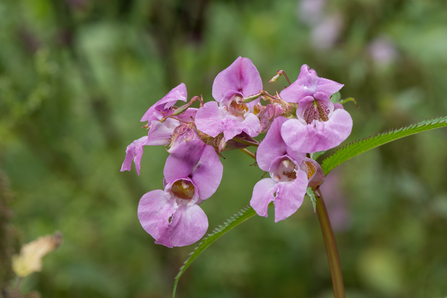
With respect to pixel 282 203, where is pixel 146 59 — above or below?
above

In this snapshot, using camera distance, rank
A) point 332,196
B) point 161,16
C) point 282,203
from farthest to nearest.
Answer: point 332,196 → point 161,16 → point 282,203

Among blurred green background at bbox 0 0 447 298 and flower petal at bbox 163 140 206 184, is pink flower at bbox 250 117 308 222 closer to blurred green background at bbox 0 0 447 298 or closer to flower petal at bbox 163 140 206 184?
flower petal at bbox 163 140 206 184

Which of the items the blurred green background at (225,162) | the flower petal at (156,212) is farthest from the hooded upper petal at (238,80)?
the blurred green background at (225,162)

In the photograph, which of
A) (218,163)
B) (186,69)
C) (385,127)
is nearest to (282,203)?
(218,163)

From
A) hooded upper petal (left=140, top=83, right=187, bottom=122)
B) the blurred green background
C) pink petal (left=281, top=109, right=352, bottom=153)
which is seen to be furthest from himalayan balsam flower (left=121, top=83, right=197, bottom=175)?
the blurred green background

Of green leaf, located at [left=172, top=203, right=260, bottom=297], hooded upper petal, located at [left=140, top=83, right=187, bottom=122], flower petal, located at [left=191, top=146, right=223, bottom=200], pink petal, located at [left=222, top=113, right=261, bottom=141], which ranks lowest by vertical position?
green leaf, located at [left=172, top=203, right=260, bottom=297]

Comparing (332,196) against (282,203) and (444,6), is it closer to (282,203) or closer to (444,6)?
(444,6)

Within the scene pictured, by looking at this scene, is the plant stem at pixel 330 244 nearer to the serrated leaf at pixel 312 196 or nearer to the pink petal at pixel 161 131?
the serrated leaf at pixel 312 196

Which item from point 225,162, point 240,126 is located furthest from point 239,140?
point 225,162

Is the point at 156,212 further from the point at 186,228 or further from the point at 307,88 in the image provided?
the point at 307,88
